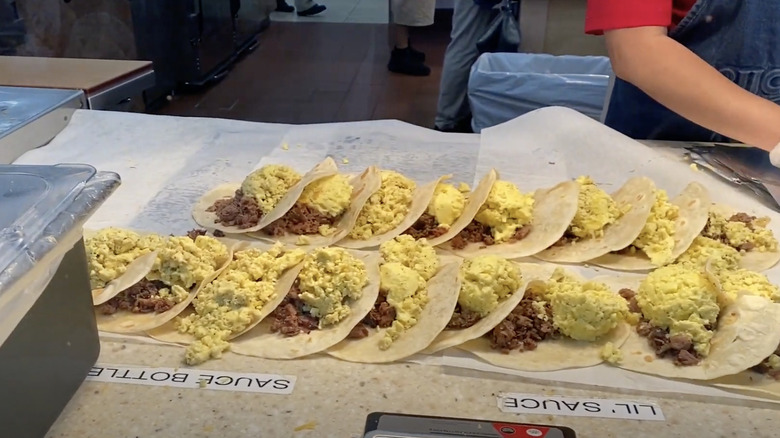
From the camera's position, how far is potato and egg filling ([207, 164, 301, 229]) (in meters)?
1.40

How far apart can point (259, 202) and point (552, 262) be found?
60 cm

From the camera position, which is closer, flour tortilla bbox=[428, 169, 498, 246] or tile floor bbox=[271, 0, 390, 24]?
flour tortilla bbox=[428, 169, 498, 246]

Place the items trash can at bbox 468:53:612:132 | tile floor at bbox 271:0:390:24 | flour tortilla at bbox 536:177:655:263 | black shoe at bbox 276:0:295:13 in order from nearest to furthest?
flour tortilla at bbox 536:177:655:263 → trash can at bbox 468:53:612:132 → tile floor at bbox 271:0:390:24 → black shoe at bbox 276:0:295:13

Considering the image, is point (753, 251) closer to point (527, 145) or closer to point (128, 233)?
point (527, 145)

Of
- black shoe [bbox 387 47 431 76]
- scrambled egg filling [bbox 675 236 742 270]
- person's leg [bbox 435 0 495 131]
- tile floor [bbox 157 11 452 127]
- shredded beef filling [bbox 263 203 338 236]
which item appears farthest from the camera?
black shoe [bbox 387 47 431 76]

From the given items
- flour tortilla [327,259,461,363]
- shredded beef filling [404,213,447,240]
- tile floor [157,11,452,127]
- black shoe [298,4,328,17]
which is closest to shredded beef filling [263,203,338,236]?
shredded beef filling [404,213,447,240]

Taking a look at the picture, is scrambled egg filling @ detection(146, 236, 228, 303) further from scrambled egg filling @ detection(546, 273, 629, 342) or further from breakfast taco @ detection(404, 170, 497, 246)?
scrambled egg filling @ detection(546, 273, 629, 342)

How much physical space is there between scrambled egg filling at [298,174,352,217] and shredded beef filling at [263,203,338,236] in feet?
Answer: 0.04

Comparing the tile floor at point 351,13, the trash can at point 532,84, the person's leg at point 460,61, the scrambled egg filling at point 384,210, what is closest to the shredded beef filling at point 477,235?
the scrambled egg filling at point 384,210

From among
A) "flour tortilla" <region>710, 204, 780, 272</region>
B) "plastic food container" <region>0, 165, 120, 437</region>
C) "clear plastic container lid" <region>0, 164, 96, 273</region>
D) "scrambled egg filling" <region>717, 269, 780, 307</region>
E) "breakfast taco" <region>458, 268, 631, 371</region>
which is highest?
"clear plastic container lid" <region>0, 164, 96, 273</region>

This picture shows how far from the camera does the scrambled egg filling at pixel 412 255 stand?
3.69 ft

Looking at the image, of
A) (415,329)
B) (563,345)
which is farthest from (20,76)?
(563,345)

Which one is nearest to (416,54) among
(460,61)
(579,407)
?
(460,61)

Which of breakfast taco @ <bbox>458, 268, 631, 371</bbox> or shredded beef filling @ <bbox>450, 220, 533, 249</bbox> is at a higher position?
breakfast taco @ <bbox>458, 268, 631, 371</bbox>
